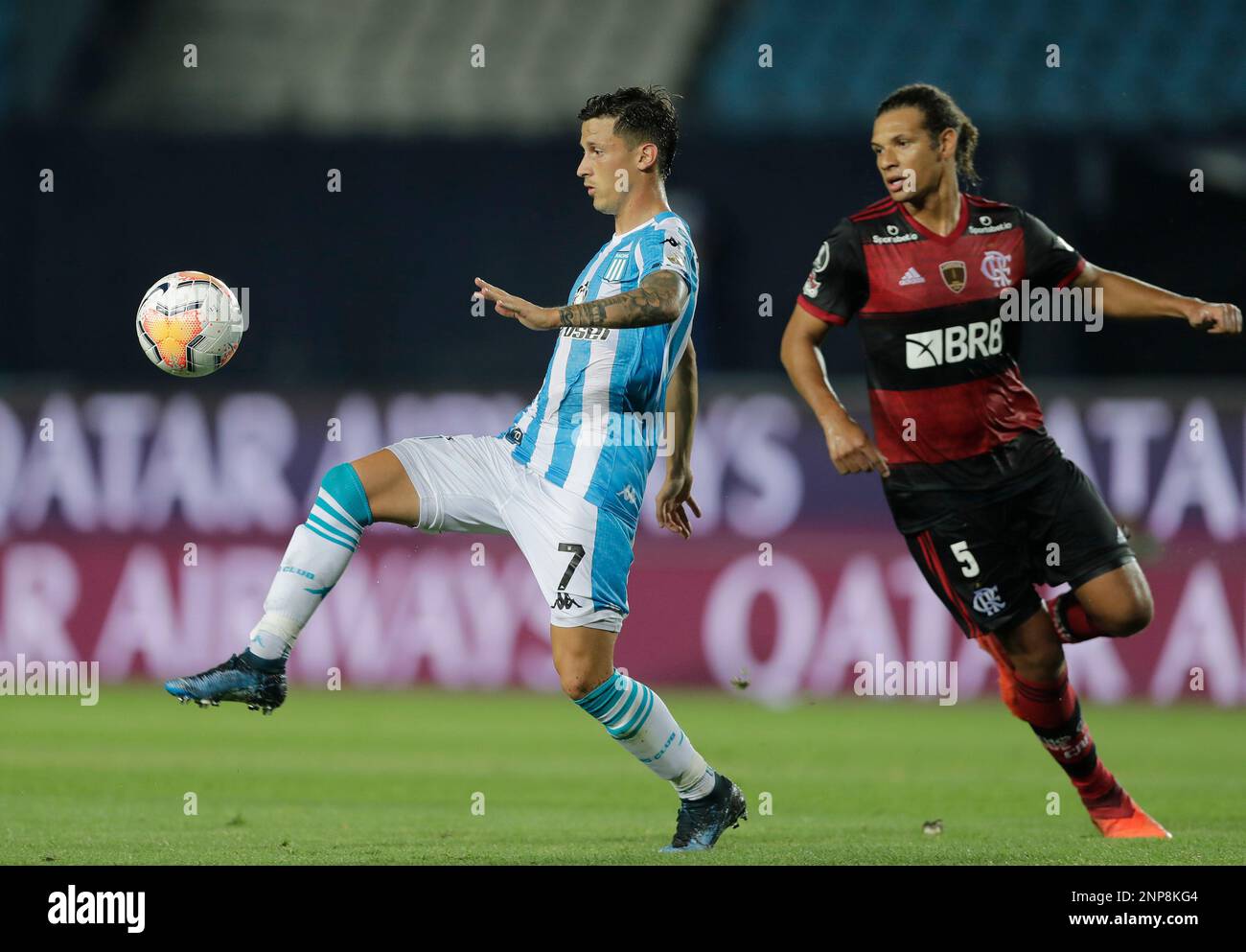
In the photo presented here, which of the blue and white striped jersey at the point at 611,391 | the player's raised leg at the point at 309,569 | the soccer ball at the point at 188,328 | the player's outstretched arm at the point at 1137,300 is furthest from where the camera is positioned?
the soccer ball at the point at 188,328

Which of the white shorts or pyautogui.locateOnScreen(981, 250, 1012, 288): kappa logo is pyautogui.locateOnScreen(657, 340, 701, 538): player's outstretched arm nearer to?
the white shorts

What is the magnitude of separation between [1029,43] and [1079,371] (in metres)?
3.16

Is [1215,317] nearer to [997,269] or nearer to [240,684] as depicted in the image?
[997,269]

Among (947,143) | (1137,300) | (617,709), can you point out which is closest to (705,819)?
(617,709)

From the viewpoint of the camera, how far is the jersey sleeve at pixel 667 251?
544 centimetres

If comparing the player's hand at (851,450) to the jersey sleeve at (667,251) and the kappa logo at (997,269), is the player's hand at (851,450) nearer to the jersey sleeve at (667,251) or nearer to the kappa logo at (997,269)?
the jersey sleeve at (667,251)

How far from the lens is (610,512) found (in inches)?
217

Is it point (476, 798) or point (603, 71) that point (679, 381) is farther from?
point (603, 71)

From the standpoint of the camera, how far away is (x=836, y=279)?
235 inches

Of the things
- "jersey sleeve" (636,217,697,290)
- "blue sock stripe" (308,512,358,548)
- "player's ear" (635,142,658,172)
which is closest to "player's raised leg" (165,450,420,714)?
"blue sock stripe" (308,512,358,548)

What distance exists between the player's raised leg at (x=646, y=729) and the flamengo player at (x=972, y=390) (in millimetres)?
1069

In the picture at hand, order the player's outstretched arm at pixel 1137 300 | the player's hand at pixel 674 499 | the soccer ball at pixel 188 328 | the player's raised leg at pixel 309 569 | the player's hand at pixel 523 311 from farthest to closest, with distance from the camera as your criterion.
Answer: the player's hand at pixel 674 499 → the soccer ball at pixel 188 328 → the player's outstretched arm at pixel 1137 300 → the player's raised leg at pixel 309 569 → the player's hand at pixel 523 311

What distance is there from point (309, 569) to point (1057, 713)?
8.03ft

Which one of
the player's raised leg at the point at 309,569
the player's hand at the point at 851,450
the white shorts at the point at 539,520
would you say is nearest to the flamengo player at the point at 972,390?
the player's hand at the point at 851,450
